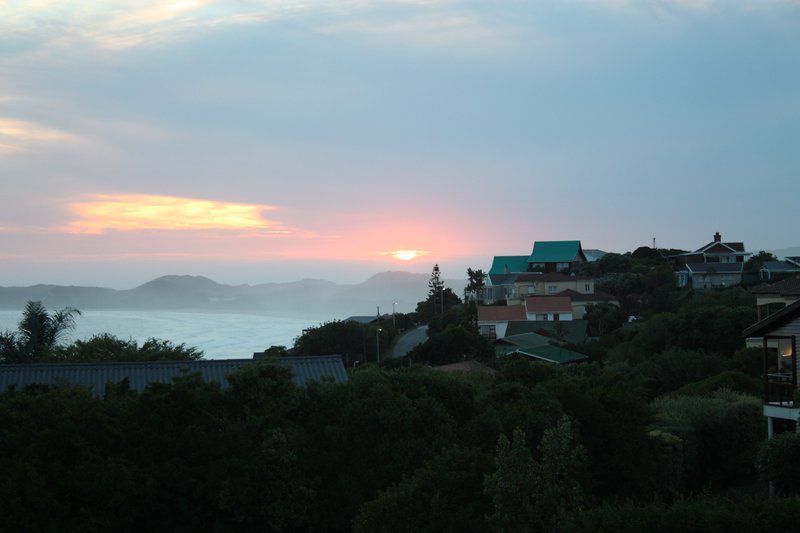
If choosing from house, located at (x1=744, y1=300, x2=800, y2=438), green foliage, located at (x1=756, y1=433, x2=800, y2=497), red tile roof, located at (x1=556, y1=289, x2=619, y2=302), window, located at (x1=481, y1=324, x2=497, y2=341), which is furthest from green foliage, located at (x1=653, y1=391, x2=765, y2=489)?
red tile roof, located at (x1=556, y1=289, x2=619, y2=302)

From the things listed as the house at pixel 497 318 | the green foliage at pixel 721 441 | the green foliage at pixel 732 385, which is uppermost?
the house at pixel 497 318

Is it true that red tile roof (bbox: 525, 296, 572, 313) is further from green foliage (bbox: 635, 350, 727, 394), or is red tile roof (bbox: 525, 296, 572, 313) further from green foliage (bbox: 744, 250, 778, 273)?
green foliage (bbox: 635, 350, 727, 394)

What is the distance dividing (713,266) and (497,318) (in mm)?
23254

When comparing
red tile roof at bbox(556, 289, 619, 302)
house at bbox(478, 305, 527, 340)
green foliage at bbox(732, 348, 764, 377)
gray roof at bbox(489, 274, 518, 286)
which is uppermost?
gray roof at bbox(489, 274, 518, 286)

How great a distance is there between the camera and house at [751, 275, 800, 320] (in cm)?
2767

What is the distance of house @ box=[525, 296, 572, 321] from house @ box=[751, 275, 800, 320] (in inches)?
1040

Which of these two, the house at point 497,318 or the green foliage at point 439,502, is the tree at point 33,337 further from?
the house at point 497,318

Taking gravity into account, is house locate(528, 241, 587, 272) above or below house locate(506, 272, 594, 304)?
above

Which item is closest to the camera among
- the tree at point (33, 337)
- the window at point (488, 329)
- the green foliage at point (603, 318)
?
the tree at point (33, 337)

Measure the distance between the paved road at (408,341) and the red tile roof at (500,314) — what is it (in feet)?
16.4

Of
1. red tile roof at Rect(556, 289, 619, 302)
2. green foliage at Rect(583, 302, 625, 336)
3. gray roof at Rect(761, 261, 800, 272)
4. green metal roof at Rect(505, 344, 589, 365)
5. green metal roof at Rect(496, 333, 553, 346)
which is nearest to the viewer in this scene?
green metal roof at Rect(505, 344, 589, 365)

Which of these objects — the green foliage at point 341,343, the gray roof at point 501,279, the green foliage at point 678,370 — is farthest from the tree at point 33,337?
the gray roof at point 501,279

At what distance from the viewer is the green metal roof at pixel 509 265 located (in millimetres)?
87213

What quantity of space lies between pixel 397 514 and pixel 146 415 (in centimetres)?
644
